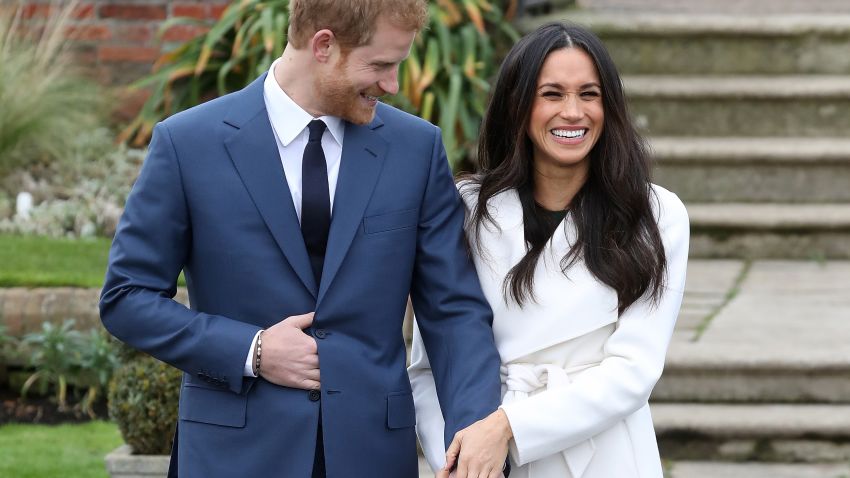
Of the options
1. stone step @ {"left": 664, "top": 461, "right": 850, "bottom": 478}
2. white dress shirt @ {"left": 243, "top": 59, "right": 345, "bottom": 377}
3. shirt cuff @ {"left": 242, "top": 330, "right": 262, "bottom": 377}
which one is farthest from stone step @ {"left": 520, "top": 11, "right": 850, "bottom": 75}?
shirt cuff @ {"left": 242, "top": 330, "right": 262, "bottom": 377}

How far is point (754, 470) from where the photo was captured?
16.9ft

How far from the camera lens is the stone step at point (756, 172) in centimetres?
730

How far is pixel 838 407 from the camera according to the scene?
5.39m

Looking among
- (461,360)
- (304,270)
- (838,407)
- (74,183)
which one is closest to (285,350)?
(304,270)

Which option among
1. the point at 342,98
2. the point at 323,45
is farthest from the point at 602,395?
the point at 323,45

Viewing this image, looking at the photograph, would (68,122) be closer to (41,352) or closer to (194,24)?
(194,24)

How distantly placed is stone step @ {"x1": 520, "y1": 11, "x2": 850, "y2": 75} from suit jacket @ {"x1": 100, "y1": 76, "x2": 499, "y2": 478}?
503 cm

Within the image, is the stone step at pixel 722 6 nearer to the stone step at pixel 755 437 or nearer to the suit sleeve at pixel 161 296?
the stone step at pixel 755 437

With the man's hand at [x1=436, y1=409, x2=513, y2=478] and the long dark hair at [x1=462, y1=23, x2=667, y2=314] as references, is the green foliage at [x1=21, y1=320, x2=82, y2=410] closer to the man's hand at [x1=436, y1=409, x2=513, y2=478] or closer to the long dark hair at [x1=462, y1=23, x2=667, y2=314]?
the long dark hair at [x1=462, y1=23, x2=667, y2=314]

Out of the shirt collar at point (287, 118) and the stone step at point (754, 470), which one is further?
the stone step at point (754, 470)

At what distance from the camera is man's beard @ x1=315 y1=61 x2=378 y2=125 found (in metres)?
2.99

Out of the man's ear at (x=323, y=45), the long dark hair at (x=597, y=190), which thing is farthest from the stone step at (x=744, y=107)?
the man's ear at (x=323, y=45)

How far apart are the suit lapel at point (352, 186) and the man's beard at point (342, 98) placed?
0.21 feet

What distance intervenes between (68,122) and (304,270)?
5410 millimetres
